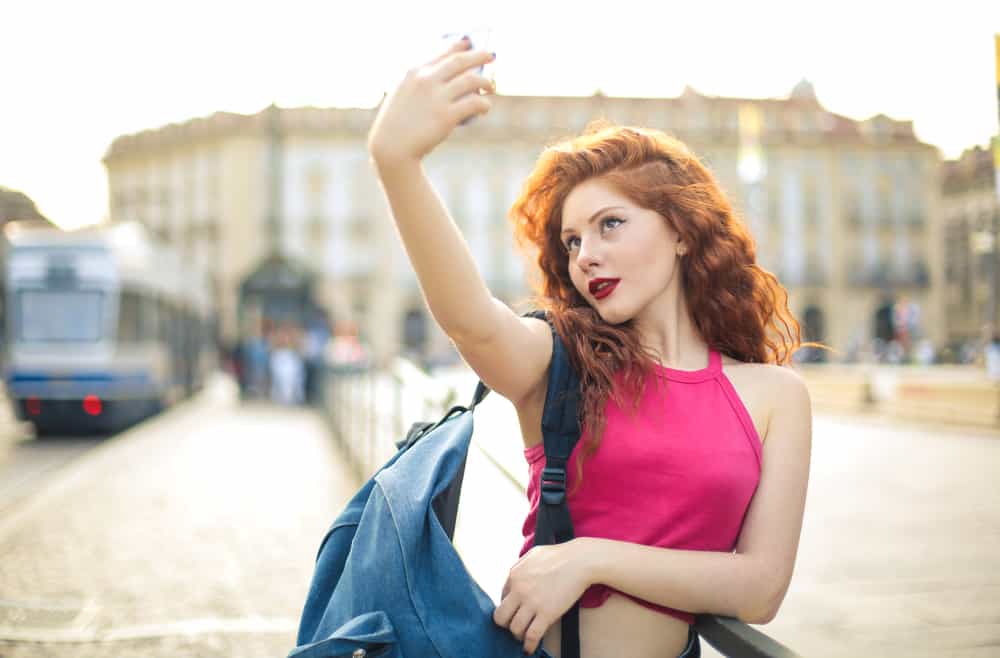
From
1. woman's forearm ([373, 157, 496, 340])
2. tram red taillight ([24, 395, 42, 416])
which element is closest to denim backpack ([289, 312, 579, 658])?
woman's forearm ([373, 157, 496, 340])

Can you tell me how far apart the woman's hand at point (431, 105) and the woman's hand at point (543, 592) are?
65cm

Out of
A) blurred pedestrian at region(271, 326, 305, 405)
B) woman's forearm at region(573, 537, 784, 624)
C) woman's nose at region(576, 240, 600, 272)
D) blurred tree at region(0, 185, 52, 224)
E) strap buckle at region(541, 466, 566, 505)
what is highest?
blurred tree at region(0, 185, 52, 224)

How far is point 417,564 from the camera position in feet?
4.66

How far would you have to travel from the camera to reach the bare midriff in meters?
1.55

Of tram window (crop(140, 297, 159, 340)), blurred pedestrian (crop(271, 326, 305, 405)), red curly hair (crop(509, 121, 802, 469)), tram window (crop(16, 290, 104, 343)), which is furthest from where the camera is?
blurred pedestrian (crop(271, 326, 305, 405))

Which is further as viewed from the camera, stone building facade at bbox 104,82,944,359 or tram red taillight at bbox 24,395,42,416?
stone building facade at bbox 104,82,944,359

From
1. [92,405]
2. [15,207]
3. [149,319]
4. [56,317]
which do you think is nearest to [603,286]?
[92,405]

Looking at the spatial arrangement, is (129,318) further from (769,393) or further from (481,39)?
(481,39)

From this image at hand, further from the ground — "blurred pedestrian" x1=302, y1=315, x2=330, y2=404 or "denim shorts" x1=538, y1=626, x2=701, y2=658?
"denim shorts" x1=538, y1=626, x2=701, y2=658

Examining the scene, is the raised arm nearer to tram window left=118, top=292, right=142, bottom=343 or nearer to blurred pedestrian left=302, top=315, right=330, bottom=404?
tram window left=118, top=292, right=142, bottom=343

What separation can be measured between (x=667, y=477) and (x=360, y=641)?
1.69ft

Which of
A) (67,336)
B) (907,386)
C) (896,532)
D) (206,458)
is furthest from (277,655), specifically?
(907,386)

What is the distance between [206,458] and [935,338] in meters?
53.3

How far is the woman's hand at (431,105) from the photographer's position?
46.4 inches
